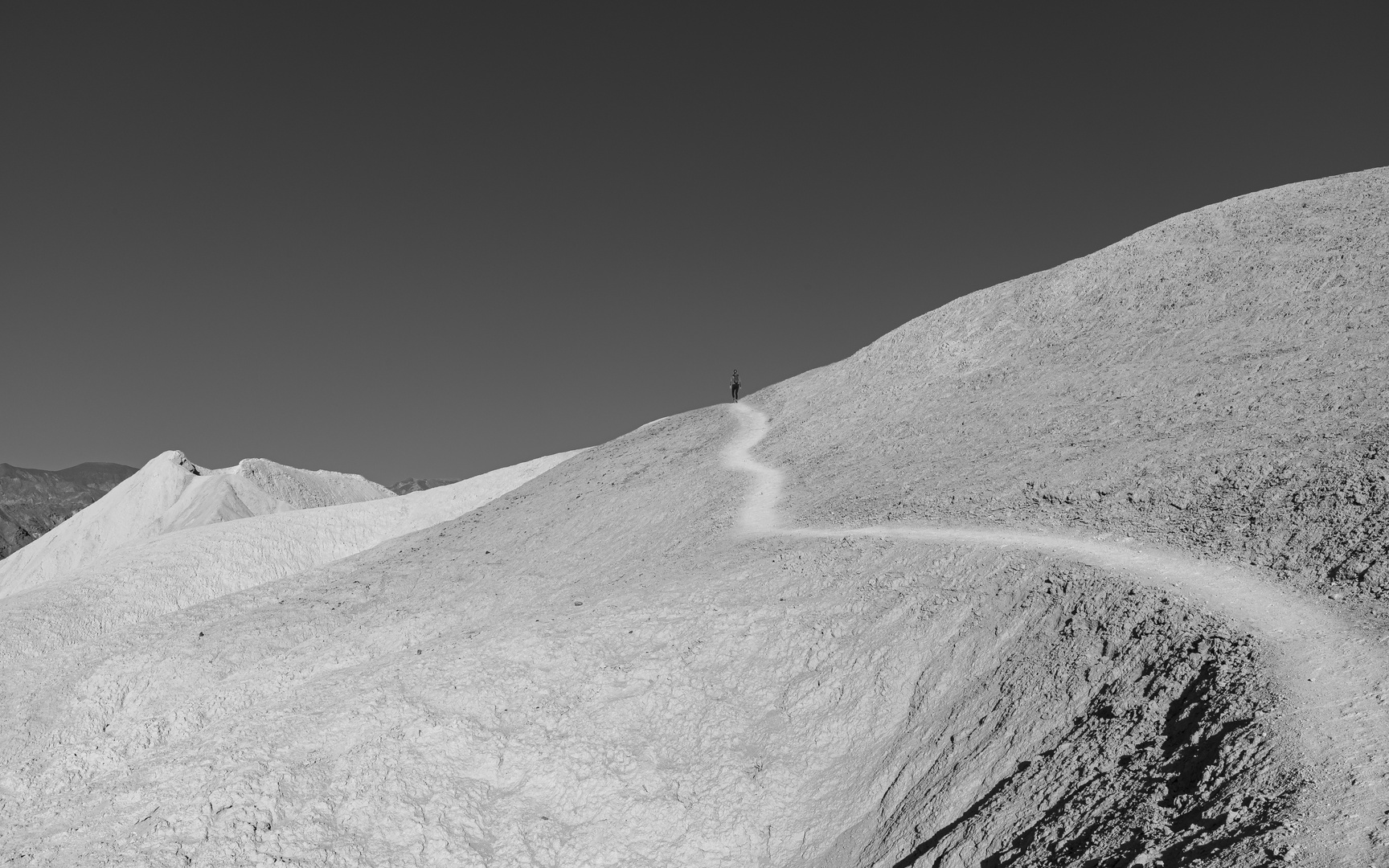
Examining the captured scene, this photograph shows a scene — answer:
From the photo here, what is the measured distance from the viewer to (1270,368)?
2677 centimetres

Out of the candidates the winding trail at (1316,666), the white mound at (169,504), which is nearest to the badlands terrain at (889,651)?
the winding trail at (1316,666)

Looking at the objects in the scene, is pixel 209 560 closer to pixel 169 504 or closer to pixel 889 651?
pixel 889 651

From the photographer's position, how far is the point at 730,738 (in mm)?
18984

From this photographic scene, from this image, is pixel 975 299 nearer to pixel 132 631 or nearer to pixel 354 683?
pixel 354 683

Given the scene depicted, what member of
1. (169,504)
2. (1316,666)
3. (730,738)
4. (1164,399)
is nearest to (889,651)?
(730,738)

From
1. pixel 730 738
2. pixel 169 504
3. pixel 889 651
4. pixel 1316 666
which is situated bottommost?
pixel 730 738

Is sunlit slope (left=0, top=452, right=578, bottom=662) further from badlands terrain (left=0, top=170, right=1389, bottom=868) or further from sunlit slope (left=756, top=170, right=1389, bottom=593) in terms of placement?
sunlit slope (left=756, top=170, right=1389, bottom=593)

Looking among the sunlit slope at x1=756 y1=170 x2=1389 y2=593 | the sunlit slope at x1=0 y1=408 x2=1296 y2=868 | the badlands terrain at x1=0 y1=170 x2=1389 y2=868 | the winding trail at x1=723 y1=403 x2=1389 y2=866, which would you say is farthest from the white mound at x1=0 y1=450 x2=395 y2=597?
the winding trail at x1=723 y1=403 x2=1389 y2=866

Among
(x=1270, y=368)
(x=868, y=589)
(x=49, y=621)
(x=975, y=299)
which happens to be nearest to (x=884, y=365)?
(x=975, y=299)

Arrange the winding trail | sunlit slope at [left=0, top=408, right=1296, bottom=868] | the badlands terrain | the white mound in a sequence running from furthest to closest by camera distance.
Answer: the white mound < sunlit slope at [left=0, top=408, right=1296, bottom=868] < the badlands terrain < the winding trail

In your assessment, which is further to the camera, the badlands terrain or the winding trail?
the badlands terrain

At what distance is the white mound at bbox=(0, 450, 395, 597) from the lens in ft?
251

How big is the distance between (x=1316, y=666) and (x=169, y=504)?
305 ft

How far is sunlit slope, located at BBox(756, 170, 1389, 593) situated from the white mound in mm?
61211
